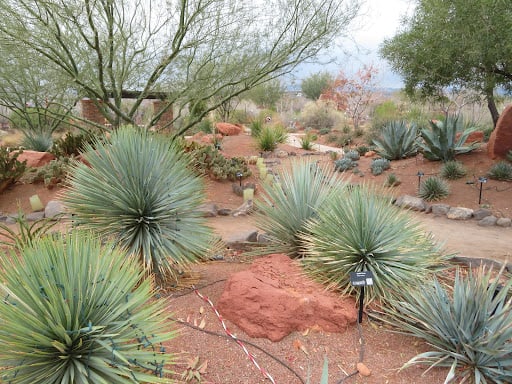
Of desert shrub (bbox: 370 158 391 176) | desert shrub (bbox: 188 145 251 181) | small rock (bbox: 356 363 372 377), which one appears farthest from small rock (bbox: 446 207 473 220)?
small rock (bbox: 356 363 372 377)

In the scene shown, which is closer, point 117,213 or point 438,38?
point 117,213

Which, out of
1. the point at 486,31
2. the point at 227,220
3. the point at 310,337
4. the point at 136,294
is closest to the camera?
the point at 136,294

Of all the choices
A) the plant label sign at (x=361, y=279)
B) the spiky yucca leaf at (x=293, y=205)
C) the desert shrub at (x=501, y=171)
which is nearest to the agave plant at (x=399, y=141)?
the desert shrub at (x=501, y=171)

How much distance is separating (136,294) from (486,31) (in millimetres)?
8139

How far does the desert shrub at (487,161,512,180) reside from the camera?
32.2 ft

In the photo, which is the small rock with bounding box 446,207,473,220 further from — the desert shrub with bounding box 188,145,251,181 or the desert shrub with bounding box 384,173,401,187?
the desert shrub with bounding box 188,145,251,181

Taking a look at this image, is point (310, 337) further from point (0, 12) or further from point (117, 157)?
point (0, 12)

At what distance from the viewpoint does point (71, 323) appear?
2225 millimetres

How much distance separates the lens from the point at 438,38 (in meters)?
9.32

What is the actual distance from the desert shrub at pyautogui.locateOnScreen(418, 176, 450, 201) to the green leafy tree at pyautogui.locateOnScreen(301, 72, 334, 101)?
36.7m

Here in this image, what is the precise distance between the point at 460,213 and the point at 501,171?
1.99 metres

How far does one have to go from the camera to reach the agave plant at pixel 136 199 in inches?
155

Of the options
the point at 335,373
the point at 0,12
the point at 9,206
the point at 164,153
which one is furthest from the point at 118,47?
the point at 335,373

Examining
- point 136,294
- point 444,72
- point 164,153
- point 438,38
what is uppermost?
point 438,38
